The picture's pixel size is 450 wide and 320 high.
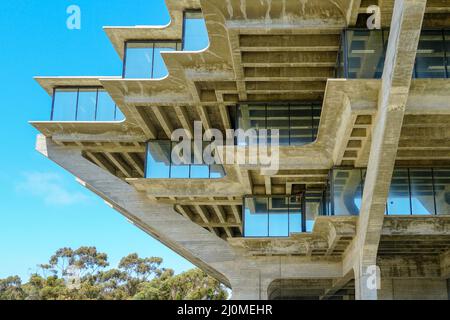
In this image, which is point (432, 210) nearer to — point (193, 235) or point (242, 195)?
point (242, 195)

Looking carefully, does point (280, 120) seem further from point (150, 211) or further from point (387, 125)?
point (150, 211)

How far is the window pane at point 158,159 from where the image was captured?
29203mm

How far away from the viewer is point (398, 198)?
2391 centimetres

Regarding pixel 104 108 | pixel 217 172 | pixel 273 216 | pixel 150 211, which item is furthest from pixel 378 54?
pixel 150 211

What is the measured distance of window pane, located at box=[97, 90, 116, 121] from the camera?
30.1 m

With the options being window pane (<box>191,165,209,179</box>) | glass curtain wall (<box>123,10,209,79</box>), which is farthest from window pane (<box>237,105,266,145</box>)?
window pane (<box>191,165,209,179</box>)

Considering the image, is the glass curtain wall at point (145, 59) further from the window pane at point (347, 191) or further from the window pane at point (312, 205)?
the window pane at point (312, 205)

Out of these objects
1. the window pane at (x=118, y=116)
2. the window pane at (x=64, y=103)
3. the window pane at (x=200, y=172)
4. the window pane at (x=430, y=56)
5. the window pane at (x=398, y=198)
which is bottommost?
the window pane at (x=398, y=198)

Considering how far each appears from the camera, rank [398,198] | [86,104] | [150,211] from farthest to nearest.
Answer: [150,211]
[86,104]
[398,198]

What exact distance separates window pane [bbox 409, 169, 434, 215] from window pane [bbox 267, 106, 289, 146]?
17.9 ft

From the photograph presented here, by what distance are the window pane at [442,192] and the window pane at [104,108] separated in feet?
52.5

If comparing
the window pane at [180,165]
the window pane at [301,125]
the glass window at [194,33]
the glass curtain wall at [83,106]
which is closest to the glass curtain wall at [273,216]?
the window pane at [180,165]

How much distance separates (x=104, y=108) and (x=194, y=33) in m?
8.22

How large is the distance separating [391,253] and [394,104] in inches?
668
